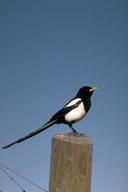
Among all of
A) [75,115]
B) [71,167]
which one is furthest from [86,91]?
[71,167]

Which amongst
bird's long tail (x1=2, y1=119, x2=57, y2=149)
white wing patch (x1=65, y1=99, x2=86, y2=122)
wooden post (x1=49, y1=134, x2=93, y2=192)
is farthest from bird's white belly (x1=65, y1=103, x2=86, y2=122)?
wooden post (x1=49, y1=134, x2=93, y2=192)

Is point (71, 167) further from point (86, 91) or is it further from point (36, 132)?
point (86, 91)

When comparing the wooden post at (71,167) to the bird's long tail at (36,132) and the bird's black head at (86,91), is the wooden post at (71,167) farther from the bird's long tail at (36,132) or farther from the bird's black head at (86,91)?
the bird's black head at (86,91)

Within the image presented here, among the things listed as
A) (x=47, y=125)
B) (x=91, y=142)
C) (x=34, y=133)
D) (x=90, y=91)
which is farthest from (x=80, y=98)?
(x=91, y=142)

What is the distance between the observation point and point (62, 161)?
958 millimetres

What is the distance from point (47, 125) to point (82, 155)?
1.58 ft

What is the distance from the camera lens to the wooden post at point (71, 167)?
3.11 ft

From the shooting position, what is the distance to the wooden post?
0.95 metres

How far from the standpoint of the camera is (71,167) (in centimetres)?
95

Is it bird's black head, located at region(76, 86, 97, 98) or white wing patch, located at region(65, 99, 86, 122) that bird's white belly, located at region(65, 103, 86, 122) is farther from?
bird's black head, located at region(76, 86, 97, 98)

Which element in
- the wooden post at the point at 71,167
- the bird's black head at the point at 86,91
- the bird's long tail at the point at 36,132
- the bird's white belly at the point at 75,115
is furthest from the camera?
the bird's black head at the point at 86,91

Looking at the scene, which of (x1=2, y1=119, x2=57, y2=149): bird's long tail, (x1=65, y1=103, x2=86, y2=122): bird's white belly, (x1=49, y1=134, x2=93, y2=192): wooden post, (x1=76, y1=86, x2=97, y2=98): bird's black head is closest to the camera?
(x1=49, y1=134, x2=93, y2=192): wooden post

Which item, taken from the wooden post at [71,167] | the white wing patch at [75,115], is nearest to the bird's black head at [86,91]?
the white wing patch at [75,115]

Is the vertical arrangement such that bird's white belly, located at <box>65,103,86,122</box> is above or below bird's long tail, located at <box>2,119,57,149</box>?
above
